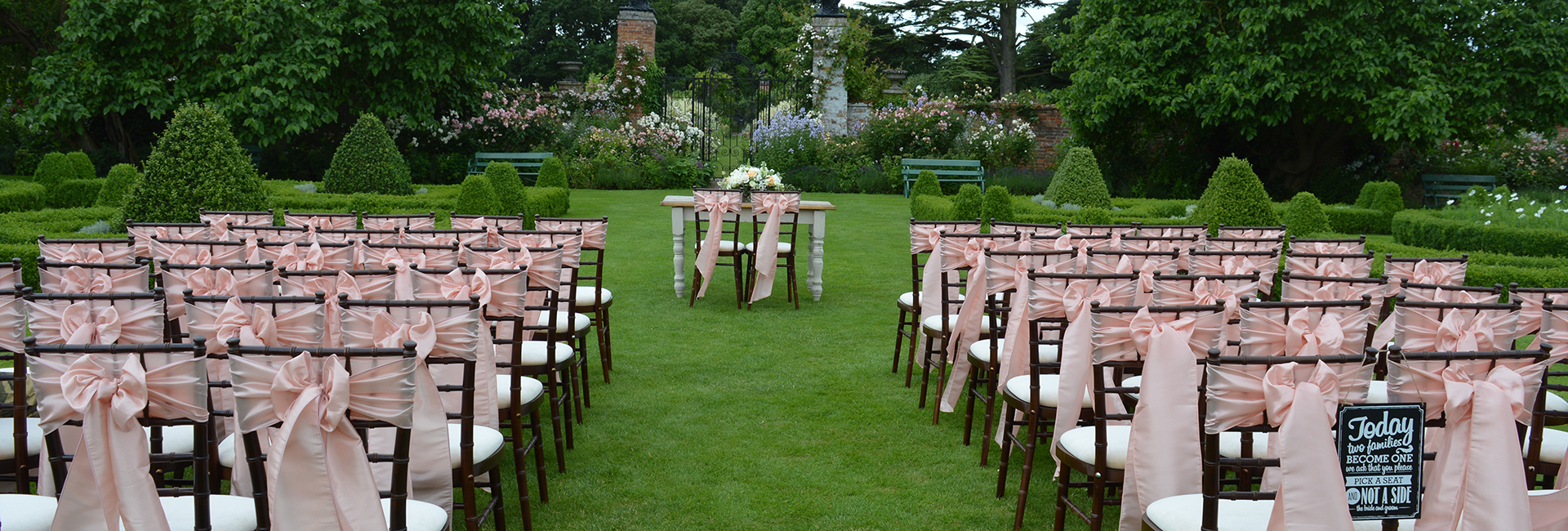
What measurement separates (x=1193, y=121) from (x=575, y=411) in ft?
54.4

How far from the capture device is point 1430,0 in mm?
14984

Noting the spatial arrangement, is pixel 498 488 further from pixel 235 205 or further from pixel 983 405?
pixel 235 205

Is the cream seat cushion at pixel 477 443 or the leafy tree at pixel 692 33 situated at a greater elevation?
the leafy tree at pixel 692 33

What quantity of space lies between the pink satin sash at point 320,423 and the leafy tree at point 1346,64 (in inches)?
615

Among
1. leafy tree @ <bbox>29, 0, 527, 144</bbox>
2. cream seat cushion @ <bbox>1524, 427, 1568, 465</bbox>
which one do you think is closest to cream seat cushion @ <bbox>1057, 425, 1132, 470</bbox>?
cream seat cushion @ <bbox>1524, 427, 1568, 465</bbox>

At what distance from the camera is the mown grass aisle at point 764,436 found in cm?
376

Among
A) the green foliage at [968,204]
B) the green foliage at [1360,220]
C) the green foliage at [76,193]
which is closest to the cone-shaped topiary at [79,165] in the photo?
the green foliage at [76,193]

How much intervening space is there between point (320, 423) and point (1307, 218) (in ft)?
29.5

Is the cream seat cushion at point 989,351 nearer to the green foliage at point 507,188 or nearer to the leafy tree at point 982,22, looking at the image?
the green foliage at point 507,188

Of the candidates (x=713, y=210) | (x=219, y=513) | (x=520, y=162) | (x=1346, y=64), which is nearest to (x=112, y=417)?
(x=219, y=513)

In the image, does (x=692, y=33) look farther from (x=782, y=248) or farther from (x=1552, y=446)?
(x=1552, y=446)

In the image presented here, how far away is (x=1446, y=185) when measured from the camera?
59.9 ft

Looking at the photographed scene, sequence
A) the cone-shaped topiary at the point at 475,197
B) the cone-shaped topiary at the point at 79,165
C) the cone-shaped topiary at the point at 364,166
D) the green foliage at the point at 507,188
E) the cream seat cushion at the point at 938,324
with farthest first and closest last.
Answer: the cone-shaped topiary at the point at 79,165
the green foliage at the point at 507,188
the cone-shaped topiary at the point at 364,166
the cone-shaped topiary at the point at 475,197
the cream seat cushion at the point at 938,324

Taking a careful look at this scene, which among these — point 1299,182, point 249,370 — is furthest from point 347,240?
point 1299,182
